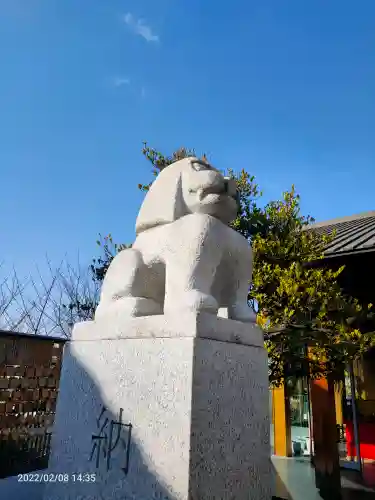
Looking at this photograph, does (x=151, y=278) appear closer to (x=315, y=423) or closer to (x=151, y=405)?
(x=151, y=405)

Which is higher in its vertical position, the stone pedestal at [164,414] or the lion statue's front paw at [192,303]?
the lion statue's front paw at [192,303]

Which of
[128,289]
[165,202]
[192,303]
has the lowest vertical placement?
[192,303]

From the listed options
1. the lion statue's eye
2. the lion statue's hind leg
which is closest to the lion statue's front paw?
the lion statue's hind leg

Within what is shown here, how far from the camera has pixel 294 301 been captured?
13.7 feet

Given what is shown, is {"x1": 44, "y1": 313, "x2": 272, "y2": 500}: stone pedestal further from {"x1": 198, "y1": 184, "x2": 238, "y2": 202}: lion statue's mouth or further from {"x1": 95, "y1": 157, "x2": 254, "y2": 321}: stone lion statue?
{"x1": 198, "y1": 184, "x2": 238, "y2": 202}: lion statue's mouth

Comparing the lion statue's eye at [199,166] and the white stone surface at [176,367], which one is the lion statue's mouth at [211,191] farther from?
the lion statue's eye at [199,166]

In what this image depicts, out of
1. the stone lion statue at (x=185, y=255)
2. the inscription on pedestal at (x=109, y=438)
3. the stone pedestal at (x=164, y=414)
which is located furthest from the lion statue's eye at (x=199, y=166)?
the inscription on pedestal at (x=109, y=438)

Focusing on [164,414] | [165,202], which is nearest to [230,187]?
[165,202]

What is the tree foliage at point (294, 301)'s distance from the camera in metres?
4.15

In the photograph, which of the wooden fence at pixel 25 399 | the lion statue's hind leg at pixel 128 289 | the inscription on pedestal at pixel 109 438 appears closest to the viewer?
the inscription on pedestal at pixel 109 438

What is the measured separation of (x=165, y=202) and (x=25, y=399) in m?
2.96

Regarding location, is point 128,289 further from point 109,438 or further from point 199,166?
point 199,166

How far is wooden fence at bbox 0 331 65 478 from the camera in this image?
3.72 m

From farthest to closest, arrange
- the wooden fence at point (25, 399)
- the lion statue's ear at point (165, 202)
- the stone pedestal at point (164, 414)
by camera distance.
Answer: the wooden fence at point (25, 399) < the lion statue's ear at point (165, 202) < the stone pedestal at point (164, 414)
